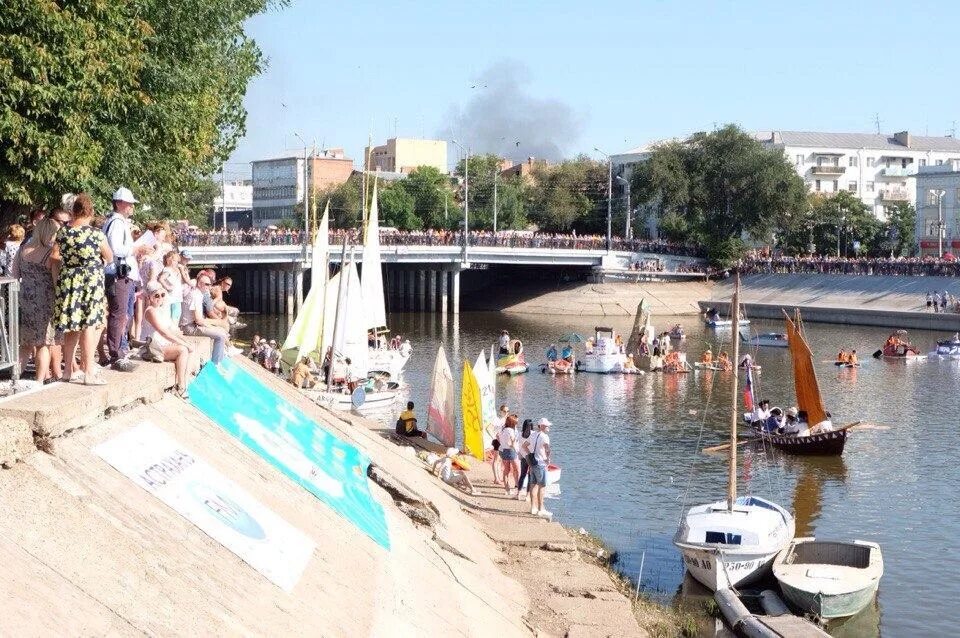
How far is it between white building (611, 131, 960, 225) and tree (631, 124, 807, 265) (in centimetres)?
3551

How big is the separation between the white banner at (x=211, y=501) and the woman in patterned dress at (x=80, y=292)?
2.46 ft

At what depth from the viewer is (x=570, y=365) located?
170 ft

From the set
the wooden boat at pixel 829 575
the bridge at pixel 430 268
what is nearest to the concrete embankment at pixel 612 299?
the bridge at pixel 430 268

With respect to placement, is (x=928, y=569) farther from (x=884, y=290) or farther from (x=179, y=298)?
(x=884, y=290)

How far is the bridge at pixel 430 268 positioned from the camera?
80.2 meters

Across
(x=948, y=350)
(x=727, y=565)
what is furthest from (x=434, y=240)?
(x=727, y=565)

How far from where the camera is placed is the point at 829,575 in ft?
63.4

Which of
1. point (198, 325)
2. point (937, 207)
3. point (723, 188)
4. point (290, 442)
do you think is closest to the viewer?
point (290, 442)

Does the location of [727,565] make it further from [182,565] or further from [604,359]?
[604,359]

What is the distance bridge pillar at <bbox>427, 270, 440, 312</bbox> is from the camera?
88812 millimetres

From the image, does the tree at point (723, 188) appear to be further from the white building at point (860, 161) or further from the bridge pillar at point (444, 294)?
the white building at point (860, 161)

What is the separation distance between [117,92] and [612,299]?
68.1 meters

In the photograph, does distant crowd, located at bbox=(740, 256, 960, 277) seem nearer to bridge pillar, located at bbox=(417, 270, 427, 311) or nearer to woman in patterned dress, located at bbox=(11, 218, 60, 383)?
bridge pillar, located at bbox=(417, 270, 427, 311)

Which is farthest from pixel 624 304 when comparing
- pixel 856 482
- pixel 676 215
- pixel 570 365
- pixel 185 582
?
pixel 185 582
